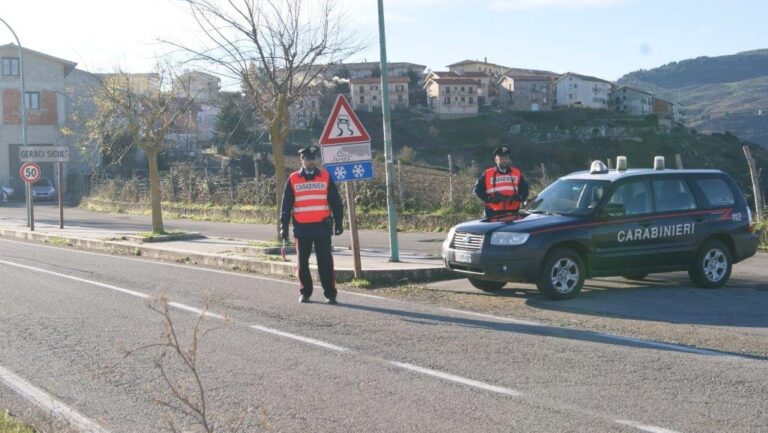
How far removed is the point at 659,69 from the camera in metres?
169

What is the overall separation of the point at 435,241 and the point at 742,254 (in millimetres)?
9381

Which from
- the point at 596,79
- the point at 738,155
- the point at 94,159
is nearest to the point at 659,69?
the point at 596,79

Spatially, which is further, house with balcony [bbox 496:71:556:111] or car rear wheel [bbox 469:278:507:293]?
house with balcony [bbox 496:71:556:111]

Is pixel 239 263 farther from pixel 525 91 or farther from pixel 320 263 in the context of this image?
pixel 525 91

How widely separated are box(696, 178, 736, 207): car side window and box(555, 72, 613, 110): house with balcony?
108297 mm

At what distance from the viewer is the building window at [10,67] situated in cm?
5584

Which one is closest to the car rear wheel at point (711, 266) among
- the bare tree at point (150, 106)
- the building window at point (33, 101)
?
the bare tree at point (150, 106)

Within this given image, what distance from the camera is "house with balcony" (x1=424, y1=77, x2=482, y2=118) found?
99.9m

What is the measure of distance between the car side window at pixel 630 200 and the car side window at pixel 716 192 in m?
0.93

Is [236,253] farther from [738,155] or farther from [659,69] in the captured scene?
[659,69]

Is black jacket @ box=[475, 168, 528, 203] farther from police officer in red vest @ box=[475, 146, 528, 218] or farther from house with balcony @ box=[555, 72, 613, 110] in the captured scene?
house with balcony @ box=[555, 72, 613, 110]

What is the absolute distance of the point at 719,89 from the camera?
136 m

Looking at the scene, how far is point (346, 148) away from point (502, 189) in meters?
2.34

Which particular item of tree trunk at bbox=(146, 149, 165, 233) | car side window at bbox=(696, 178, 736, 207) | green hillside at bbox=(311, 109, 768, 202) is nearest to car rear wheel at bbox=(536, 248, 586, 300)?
car side window at bbox=(696, 178, 736, 207)
